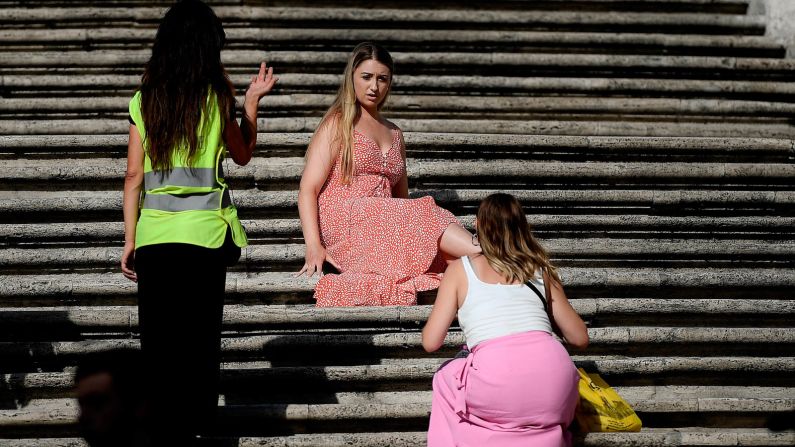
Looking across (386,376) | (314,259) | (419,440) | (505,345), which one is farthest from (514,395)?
(314,259)

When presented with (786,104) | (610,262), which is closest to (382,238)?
(610,262)

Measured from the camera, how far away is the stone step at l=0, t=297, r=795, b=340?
4.06 m

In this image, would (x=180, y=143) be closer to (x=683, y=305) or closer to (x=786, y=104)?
(x=683, y=305)

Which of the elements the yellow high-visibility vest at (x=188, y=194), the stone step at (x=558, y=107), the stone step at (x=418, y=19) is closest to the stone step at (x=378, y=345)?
the yellow high-visibility vest at (x=188, y=194)

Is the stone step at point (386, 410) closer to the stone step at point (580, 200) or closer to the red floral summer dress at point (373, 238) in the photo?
the red floral summer dress at point (373, 238)

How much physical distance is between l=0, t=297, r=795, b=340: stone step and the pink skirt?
3.63ft

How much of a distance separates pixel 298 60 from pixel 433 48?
106 centimetres

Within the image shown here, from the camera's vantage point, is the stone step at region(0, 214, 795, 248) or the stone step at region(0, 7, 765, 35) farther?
the stone step at region(0, 7, 765, 35)

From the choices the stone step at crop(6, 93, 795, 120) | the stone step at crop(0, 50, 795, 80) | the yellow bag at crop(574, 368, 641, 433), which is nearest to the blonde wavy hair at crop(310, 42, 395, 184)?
the stone step at crop(6, 93, 795, 120)

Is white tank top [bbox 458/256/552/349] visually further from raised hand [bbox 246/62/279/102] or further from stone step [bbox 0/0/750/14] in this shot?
stone step [bbox 0/0/750/14]

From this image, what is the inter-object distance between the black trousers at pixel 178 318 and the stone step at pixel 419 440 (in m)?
0.56

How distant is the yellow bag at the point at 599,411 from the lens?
3246mm

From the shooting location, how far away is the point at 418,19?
268 inches

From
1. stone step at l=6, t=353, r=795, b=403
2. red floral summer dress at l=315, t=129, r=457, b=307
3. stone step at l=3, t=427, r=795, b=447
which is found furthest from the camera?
red floral summer dress at l=315, t=129, r=457, b=307
